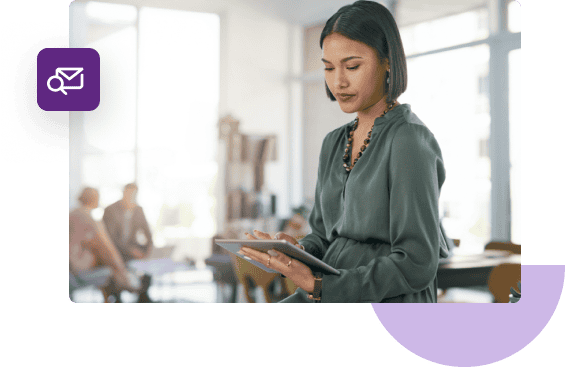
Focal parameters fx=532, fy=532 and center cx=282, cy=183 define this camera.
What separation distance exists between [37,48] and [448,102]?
123cm

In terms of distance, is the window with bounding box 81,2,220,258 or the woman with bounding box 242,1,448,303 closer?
the woman with bounding box 242,1,448,303

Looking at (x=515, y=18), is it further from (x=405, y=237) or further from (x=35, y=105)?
(x=35, y=105)

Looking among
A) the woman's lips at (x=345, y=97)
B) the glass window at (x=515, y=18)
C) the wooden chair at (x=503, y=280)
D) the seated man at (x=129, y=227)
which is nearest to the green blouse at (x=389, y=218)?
the woman's lips at (x=345, y=97)

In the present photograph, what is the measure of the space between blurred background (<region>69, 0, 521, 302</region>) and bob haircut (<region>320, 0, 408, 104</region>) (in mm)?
76

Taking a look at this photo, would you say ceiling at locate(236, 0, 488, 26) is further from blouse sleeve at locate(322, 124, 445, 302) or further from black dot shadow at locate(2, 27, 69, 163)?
black dot shadow at locate(2, 27, 69, 163)

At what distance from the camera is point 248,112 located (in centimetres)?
157

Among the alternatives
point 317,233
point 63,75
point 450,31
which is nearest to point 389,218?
point 317,233

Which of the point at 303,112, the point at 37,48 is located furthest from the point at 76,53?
the point at 303,112

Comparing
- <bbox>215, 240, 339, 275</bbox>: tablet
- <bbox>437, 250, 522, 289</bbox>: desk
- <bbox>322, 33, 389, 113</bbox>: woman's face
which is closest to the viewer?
<bbox>215, 240, 339, 275</bbox>: tablet

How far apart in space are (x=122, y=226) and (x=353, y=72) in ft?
2.64

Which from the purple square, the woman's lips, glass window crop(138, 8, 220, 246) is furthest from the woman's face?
the purple square

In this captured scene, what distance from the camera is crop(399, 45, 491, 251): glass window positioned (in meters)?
1.53

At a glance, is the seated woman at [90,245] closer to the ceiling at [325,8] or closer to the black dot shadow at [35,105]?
the black dot shadow at [35,105]

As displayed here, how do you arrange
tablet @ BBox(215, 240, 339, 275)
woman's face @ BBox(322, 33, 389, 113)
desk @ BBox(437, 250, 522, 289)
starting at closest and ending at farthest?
tablet @ BBox(215, 240, 339, 275)
woman's face @ BBox(322, 33, 389, 113)
desk @ BBox(437, 250, 522, 289)
